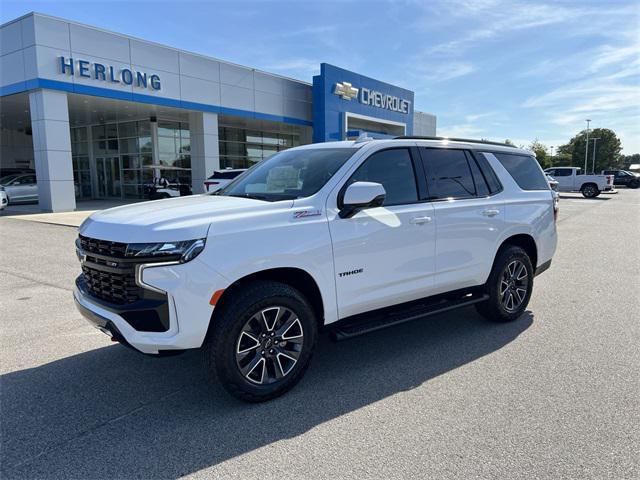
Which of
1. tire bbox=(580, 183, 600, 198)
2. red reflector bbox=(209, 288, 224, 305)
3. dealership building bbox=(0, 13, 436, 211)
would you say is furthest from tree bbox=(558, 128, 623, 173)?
red reflector bbox=(209, 288, 224, 305)

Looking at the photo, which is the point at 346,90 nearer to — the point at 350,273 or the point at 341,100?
the point at 341,100

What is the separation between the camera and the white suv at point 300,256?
317cm

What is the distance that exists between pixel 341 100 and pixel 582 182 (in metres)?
17.4

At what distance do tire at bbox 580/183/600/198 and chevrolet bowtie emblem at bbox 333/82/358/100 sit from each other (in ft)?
54.3

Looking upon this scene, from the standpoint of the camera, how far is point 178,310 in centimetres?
311

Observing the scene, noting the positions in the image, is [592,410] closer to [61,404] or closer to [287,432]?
[287,432]

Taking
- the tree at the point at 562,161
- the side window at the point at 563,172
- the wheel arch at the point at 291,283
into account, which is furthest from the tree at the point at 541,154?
the wheel arch at the point at 291,283

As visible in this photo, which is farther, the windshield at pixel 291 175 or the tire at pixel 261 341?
the windshield at pixel 291 175

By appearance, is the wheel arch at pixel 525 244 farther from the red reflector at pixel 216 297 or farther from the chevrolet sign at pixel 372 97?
the chevrolet sign at pixel 372 97

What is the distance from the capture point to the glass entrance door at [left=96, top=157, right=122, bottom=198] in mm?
27953

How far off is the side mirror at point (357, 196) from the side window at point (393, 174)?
348 millimetres

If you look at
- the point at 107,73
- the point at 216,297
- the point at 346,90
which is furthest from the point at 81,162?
the point at 216,297

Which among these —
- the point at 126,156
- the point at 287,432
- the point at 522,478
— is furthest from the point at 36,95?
the point at 522,478

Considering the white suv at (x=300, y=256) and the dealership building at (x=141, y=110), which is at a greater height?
the dealership building at (x=141, y=110)
